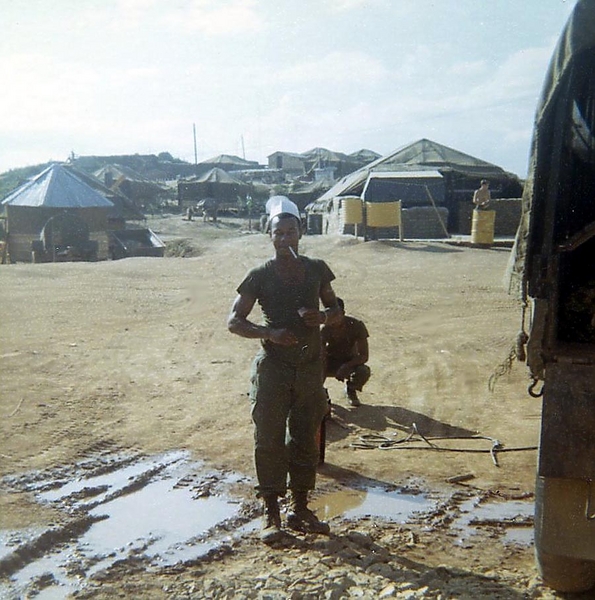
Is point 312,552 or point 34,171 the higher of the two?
point 34,171

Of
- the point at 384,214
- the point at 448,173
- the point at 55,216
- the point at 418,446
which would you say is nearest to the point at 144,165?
the point at 55,216

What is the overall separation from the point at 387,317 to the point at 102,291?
508 cm

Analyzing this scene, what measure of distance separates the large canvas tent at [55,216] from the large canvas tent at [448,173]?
27.0 ft

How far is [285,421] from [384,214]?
15944 mm

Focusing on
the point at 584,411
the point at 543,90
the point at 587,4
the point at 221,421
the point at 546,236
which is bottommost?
the point at 221,421

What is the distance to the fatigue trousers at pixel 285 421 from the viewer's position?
367 centimetres

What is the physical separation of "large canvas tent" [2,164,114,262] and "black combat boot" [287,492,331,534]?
20975 mm

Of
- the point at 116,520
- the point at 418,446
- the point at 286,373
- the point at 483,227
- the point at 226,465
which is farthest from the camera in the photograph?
the point at 483,227

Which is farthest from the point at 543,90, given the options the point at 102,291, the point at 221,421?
the point at 102,291

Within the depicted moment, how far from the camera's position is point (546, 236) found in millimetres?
3094

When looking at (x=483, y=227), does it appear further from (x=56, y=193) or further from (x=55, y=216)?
(x=56, y=193)

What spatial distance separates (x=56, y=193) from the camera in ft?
82.1

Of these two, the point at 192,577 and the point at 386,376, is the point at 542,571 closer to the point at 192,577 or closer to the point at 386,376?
the point at 192,577

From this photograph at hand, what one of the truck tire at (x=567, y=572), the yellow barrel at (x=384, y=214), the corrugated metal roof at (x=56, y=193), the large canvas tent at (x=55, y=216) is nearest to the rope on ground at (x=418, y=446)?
the truck tire at (x=567, y=572)
